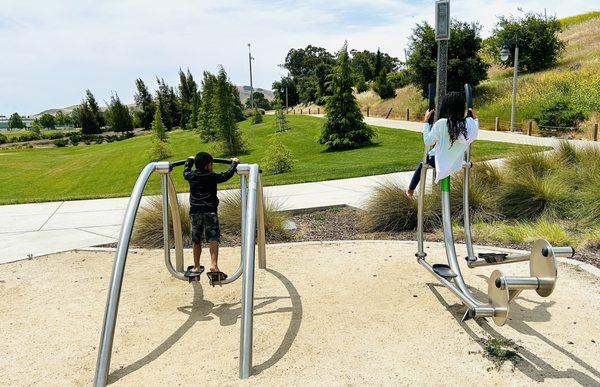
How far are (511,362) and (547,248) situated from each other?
82 cm

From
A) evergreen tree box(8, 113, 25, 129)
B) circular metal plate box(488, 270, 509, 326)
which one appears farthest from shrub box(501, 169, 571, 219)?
evergreen tree box(8, 113, 25, 129)

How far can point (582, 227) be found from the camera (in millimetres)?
5945

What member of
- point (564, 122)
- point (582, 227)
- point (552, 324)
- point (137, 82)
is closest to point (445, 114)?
point (552, 324)

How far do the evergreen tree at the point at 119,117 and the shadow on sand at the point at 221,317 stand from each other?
53405 mm

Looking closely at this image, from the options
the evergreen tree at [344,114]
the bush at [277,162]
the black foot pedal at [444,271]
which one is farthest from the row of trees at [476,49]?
the black foot pedal at [444,271]

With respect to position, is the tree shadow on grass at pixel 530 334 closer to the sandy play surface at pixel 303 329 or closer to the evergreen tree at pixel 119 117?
the sandy play surface at pixel 303 329

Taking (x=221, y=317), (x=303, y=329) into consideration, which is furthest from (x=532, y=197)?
(x=221, y=317)

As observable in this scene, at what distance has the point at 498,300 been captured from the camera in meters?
2.79

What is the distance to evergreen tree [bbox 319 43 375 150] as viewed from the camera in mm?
19938

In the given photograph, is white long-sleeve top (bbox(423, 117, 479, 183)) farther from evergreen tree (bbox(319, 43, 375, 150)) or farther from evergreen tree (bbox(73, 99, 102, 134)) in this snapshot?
evergreen tree (bbox(73, 99, 102, 134))

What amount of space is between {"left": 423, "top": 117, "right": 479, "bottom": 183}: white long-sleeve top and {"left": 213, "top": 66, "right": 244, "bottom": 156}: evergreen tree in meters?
19.3

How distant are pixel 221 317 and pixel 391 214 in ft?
10.7

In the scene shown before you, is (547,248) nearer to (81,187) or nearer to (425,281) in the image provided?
(425,281)

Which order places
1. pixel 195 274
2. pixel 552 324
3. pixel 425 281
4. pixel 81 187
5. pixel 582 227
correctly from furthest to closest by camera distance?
pixel 81 187 < pixel 582 227 < pixel 425 281 < pixel 195 274 < pixel 552 324
